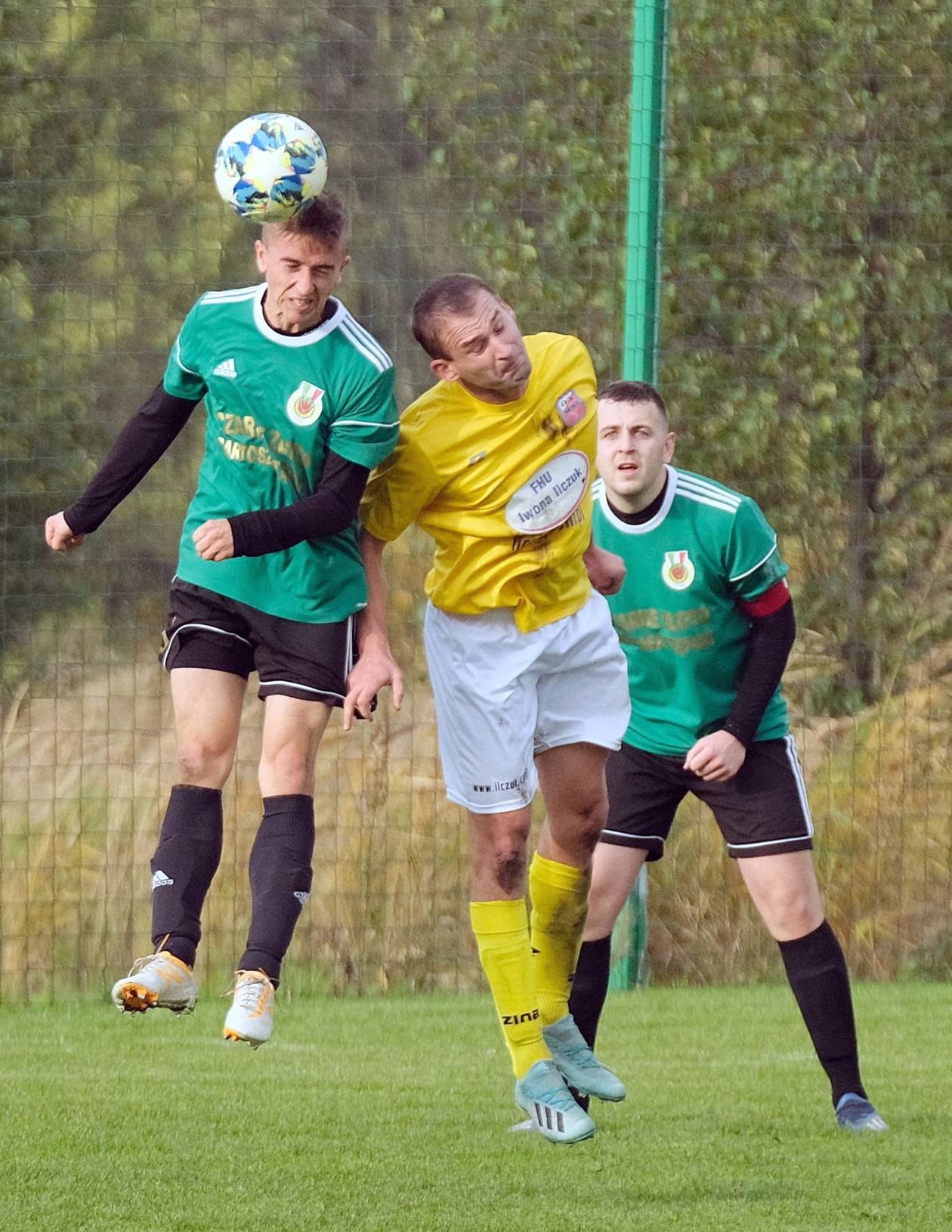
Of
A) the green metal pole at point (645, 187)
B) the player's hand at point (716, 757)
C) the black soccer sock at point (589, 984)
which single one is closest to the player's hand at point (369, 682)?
the player's hand at point (716, 757)

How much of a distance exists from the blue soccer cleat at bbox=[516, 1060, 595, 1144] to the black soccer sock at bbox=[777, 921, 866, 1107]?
92 centimetres

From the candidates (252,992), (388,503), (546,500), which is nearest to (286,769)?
(252,992)

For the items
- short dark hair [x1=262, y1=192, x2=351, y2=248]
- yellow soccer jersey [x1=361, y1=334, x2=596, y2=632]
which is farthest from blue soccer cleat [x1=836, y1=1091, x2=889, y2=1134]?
short dark hair [x1=262, y1=192, x2=351, y2=248]

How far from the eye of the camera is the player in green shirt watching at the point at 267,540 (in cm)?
443

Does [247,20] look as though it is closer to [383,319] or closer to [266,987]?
[383,319]

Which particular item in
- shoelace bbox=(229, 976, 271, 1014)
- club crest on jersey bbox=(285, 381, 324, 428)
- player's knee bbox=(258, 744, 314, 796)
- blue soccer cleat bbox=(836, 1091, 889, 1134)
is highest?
club crest on jersey bbox=(285, 381, 324, 428)

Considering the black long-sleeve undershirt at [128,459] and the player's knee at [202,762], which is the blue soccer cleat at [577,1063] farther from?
the black long-sleeve undershirt at [128,459]

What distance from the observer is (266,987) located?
436 cm

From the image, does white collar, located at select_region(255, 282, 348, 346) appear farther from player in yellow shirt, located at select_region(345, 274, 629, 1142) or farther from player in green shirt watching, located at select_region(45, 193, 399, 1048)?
player in yellow shirt, located at select_region(345, 274, 629, 1142)

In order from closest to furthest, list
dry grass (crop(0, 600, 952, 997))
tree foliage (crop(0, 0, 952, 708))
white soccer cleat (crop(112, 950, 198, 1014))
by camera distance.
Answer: white soccer cleat (crop(112, 950, 198, 1014)) → dry grass (crop(0, 600, 952, 997)) → tree foliage (crop(0, 0, 952, 708))

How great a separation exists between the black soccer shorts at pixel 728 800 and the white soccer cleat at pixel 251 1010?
1.41 m

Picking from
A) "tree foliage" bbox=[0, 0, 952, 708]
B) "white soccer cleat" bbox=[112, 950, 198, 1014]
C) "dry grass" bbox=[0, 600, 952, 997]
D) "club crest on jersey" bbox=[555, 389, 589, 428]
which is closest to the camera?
"white soccer cleat" bbox=[112, 950, 198, 1014]

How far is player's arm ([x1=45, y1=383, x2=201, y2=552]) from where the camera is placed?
15.1 ft

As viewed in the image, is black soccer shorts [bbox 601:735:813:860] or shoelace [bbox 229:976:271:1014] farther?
black soccer shorts [bbox 601:735:813:860]
